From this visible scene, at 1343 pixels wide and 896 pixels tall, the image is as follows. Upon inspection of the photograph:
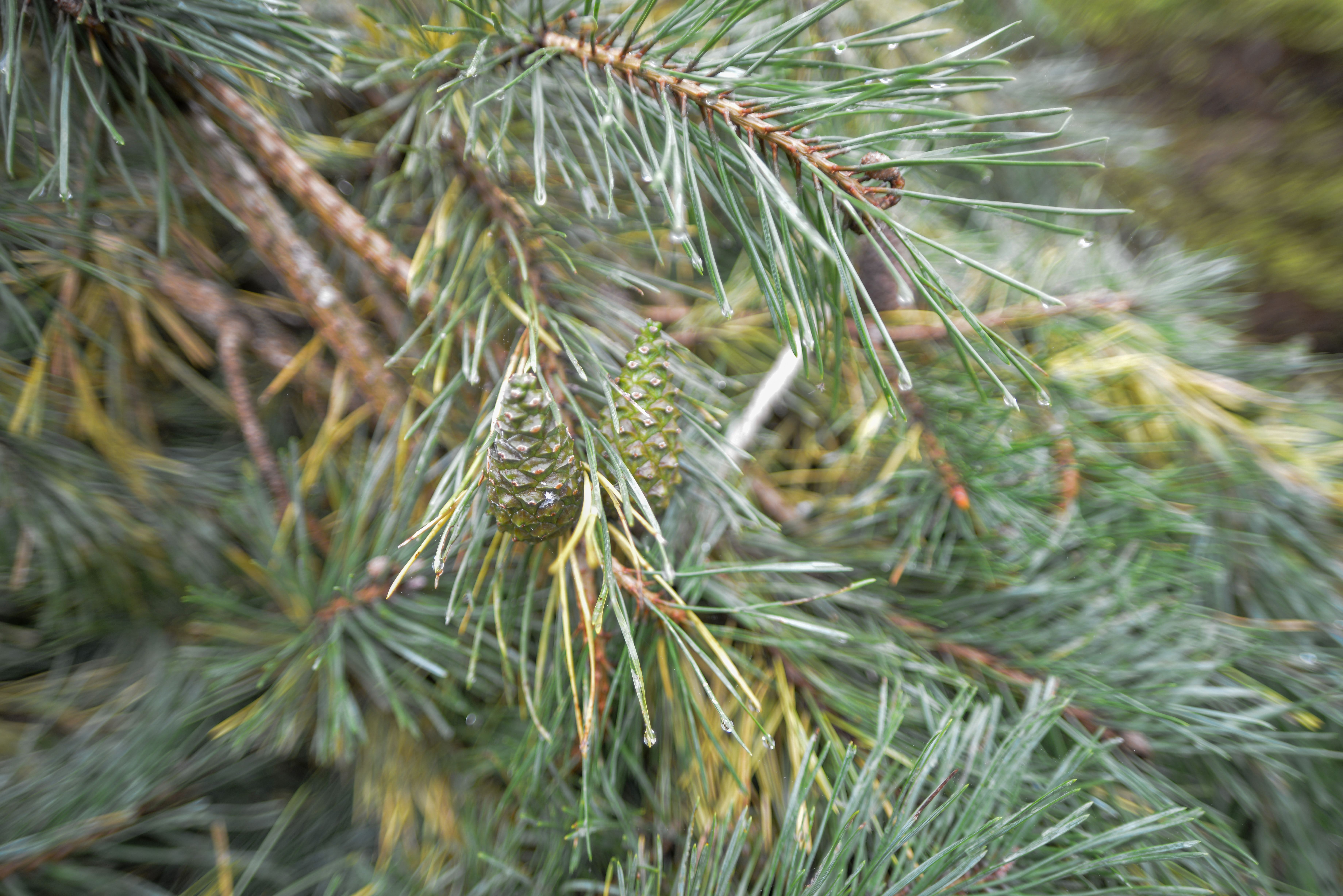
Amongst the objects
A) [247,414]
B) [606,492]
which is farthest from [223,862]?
[606,492]

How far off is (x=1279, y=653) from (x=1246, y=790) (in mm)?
105

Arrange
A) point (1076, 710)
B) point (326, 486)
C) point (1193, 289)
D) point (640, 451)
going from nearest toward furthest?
point (640, 451) < point (1076, 710) < point (326, 486) < point (1193, 289)

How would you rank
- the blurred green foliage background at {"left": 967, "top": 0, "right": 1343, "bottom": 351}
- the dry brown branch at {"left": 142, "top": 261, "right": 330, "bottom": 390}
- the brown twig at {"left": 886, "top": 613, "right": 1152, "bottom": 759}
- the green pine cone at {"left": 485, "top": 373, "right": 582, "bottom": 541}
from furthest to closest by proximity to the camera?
the blurred green foliage background at {"left": 967, "top": 0, "right": 1343, "bottom": 351}, the dry brown branch at {"left": 142, "top": 261, "right": 330, "bottom": 390}, the brown twig at {"left": 886, "top": 613, "right": 1152, "bottom": 759}, the green pine cone at {"left": 485, "top": 373, "right": 582, "bottom": 541}

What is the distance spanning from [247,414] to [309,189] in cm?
19

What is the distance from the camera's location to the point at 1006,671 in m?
0.47

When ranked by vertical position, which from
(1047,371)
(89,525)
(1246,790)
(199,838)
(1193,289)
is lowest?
(199,838)

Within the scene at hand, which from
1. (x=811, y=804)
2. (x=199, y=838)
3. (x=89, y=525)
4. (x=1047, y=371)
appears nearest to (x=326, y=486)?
(x=89, y=525)

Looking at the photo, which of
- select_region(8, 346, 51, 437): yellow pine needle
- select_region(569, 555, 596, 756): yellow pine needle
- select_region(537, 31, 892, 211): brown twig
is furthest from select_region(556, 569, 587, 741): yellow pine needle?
select_region(8, 346, 51, 437): yellow pine needle

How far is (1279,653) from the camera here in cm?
49

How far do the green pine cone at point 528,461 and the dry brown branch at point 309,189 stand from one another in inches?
8.6

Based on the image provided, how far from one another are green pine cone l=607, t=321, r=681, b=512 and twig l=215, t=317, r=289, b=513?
1.12ft

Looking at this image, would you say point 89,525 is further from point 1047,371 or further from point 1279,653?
point 1279,653

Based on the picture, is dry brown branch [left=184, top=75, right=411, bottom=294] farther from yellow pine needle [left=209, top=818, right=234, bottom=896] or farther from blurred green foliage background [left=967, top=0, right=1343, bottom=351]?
blurred green foliage background [left=967, top=0, right=1343, bottom=351]

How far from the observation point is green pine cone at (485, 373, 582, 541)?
29 centimetres
